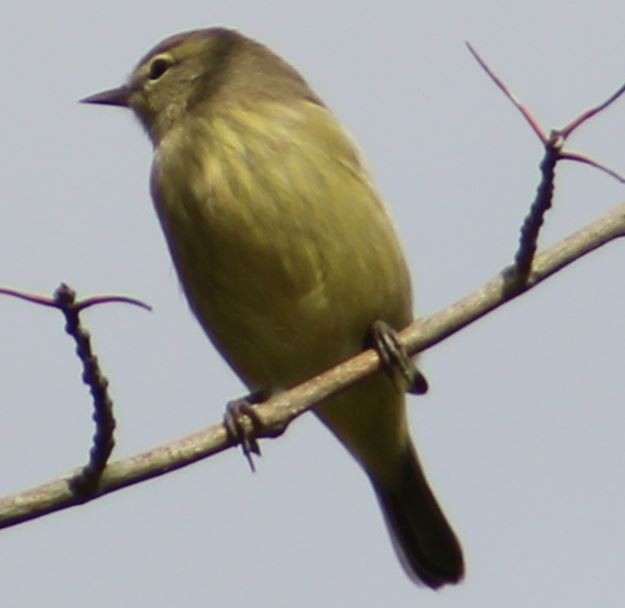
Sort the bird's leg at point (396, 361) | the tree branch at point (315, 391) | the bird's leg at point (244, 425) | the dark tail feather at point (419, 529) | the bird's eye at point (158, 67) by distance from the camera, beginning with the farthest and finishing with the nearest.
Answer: the bird's eye at point (158, 67) → the dark tail feather at point (419, 529) → the bird's leg at point (396, 361) → the bird's leg at point (244, 425) → the tree branch at point (315, 391)

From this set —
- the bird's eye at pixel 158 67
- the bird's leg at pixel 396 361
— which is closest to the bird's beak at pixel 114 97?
the bird's eye at pixel 158 67

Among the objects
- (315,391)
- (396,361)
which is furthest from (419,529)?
(315,391)

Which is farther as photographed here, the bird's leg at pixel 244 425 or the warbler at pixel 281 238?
the warbler at pixel 281 238

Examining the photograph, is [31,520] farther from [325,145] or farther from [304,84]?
[304,84]

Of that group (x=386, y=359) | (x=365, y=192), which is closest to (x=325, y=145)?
(x=365, y=192)

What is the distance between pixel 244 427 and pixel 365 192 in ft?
4.37

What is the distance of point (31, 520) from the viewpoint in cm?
391

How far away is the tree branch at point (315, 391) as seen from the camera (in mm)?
3955

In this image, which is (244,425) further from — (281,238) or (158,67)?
(158,67)

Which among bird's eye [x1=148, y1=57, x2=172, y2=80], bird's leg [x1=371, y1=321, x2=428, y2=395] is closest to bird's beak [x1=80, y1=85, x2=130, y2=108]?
bird's eye [x1=148, y1=57, x2=172, y2=80]

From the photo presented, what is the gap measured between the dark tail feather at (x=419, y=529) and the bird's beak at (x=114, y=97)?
2.22 metres

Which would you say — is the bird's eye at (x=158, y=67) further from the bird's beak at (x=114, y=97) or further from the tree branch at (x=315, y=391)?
the tree branch at (x=315, y=391)

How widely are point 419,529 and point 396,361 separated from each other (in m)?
1.95

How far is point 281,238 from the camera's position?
18.4 ft
